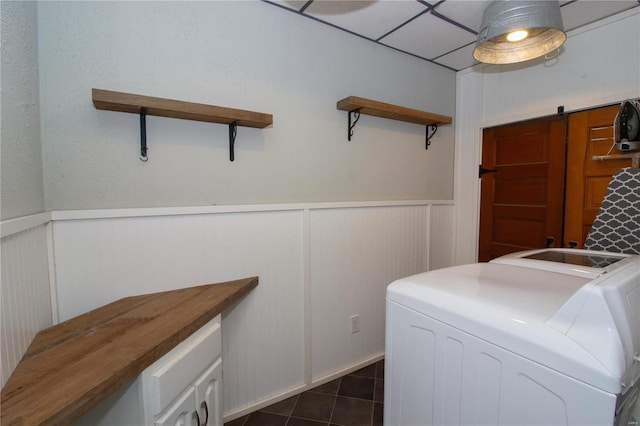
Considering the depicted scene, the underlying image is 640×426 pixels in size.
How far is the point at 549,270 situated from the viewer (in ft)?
3.92

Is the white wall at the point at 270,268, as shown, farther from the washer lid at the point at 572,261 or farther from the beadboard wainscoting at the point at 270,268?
the washer lid at the point at 572,261

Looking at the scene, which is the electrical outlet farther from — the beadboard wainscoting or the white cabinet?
the white cabinet

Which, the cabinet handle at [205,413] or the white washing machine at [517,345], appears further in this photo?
the cabinet handle at [205,413]

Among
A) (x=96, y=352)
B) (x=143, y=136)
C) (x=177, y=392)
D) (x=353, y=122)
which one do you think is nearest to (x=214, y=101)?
(x=143, y=136)

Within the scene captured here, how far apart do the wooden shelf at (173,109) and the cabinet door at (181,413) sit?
1.20 meters

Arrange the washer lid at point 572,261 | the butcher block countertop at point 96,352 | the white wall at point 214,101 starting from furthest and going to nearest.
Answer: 1. the white wall at point 214,101
2. the washer lid at point 572,261
3. the butcher block countertop at point 96,352

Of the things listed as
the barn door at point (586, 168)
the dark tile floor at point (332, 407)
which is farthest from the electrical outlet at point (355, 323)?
the barn door at point (586, 168)

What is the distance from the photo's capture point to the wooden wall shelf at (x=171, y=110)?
118cm

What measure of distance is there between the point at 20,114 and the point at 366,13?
1.82 m

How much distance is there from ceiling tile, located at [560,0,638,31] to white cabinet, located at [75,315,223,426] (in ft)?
9.04

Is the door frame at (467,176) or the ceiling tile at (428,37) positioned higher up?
the ceiling tile at (428,37)

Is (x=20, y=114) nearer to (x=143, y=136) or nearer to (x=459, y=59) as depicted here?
(x=143, y=136)

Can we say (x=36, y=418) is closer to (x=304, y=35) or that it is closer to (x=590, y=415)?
(x=590, y=415)

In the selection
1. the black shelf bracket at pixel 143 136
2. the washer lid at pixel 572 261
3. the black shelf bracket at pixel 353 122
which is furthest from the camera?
the black shelf bracket at pixel 353 122
